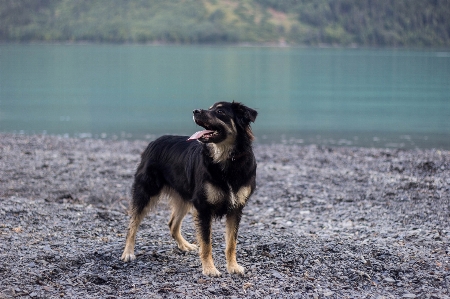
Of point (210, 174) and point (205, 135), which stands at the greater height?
point (205, 135)

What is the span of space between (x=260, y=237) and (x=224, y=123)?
310 cm

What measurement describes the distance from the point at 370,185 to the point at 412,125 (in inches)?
922

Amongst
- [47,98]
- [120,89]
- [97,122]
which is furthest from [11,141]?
[120,89]

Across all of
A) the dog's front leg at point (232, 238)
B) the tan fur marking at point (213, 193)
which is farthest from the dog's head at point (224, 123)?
the dog's front leg at point (232, 238)

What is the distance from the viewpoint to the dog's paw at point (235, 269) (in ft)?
27.3

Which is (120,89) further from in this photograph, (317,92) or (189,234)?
(189,234)

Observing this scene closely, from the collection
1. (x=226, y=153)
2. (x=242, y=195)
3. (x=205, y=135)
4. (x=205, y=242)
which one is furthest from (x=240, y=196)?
(x=205, y=135)

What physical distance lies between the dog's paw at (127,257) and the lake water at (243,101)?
21.1 meters

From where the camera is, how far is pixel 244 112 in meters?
7.85

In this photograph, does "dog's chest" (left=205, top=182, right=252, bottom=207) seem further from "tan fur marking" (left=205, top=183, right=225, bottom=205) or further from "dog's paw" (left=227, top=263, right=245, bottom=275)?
"dog's paw" (left=227, top=263, right=245, bottom=275)

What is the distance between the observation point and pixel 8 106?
4419 centimetres

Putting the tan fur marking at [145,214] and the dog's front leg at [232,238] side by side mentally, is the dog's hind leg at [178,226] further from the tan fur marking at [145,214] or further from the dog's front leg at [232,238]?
the dog's front leg at [232,238]

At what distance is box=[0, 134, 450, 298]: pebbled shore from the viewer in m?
7.77

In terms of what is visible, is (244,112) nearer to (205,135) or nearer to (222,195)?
(205,135)
